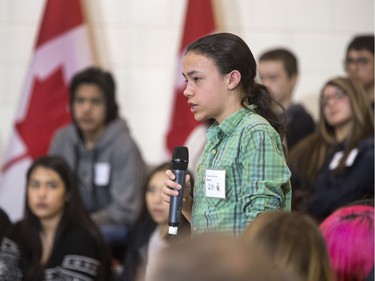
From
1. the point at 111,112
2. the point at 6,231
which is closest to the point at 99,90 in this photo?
the point at 111,112

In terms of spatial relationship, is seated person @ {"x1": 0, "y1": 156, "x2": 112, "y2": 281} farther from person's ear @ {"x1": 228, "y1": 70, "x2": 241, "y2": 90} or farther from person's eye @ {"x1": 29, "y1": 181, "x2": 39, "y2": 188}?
person's ear @ {"x1": 228, "y1": 70, "x2": 241, "y2": 90}

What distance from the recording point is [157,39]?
17.0 feet

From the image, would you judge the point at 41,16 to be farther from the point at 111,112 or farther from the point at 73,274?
the point at 73,274

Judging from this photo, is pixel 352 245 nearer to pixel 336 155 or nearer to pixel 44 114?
pixel 336 155

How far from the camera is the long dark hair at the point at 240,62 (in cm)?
213

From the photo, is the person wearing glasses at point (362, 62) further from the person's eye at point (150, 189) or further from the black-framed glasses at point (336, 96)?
the person's eye at point (150, 189)

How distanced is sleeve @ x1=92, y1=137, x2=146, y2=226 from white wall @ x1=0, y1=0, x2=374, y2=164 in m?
0.71

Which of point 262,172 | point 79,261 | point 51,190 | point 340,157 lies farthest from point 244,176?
point 51,190

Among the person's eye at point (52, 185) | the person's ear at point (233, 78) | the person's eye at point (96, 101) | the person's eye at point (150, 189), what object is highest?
the person's eye at point (96, 101)

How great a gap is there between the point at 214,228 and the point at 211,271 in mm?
1099

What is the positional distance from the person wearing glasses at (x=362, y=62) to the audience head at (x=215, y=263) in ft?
10.5

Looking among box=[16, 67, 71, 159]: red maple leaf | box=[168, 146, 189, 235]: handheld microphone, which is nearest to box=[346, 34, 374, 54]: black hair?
box=[16, 67, 71, 159]: red maple leaf

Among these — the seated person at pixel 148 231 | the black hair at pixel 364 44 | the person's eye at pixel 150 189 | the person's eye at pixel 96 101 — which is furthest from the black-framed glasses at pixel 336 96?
the person's eye at pixel 96 101

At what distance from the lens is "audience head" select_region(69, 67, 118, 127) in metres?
4.48
